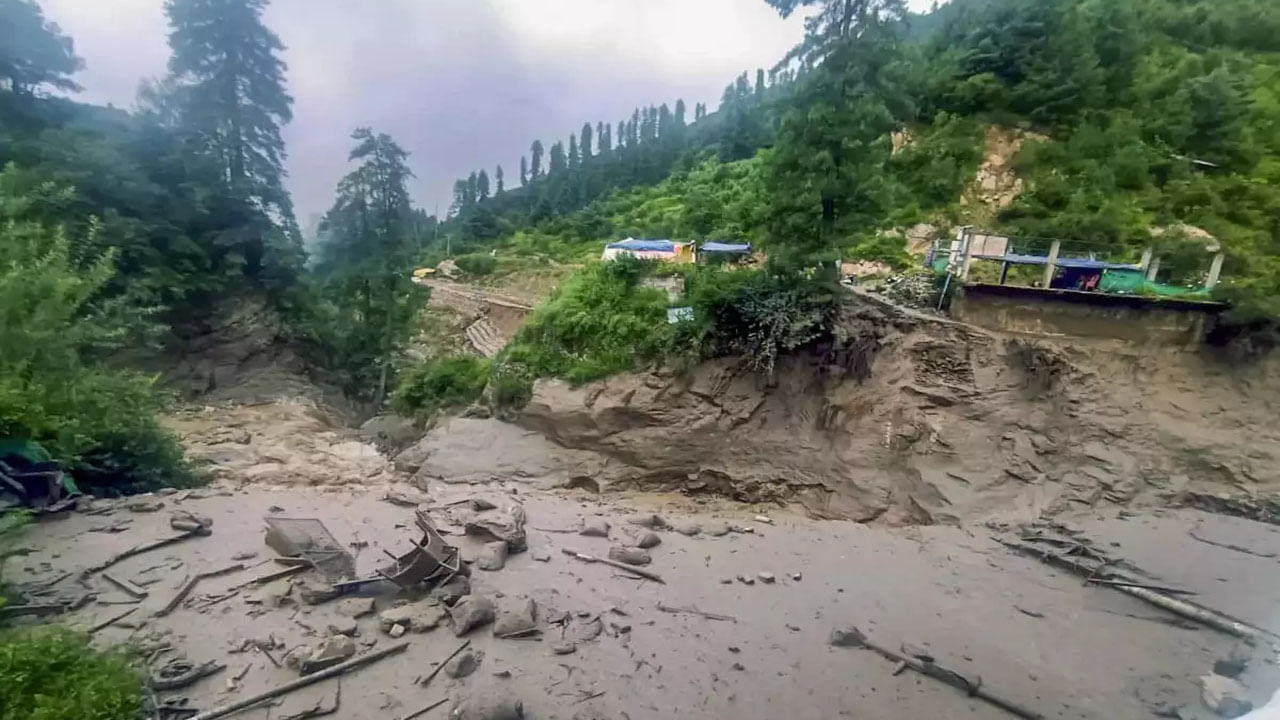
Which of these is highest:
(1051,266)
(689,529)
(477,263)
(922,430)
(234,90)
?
(234,90)

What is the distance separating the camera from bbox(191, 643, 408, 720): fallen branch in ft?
11.2

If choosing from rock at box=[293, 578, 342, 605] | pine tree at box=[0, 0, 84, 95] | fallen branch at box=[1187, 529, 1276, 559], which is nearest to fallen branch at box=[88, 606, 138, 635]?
rock at box=[293, 578, 342, 605]

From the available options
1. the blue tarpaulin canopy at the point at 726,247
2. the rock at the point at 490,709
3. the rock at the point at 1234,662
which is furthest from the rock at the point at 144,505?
the rock at the point at 1234,662

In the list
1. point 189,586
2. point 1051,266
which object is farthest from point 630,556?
point 1051,266

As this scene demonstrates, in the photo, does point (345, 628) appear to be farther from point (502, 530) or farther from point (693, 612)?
point (693, 612)

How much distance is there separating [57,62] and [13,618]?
1293 centimetres

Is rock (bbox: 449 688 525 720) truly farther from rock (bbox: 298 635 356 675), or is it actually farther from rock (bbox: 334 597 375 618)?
rock (bbox: 334 597 375 618)

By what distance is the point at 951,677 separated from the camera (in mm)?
4094

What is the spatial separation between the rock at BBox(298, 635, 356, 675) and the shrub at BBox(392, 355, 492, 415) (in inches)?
290

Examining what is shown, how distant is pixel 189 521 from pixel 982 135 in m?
17.1

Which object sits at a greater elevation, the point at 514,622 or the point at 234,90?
the point at 234,90

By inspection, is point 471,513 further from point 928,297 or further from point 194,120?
point 194,120

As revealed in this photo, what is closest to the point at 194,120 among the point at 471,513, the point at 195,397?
the point at 195,397

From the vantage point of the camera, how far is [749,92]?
9.74 metres
